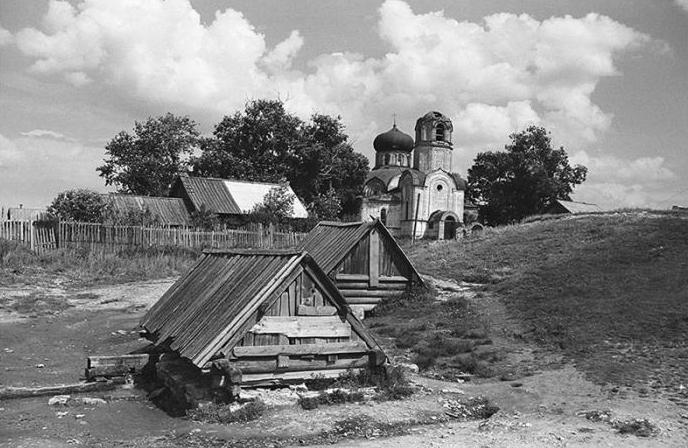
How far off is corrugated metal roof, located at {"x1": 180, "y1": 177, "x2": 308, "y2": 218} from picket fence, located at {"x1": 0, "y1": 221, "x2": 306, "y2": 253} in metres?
5.23

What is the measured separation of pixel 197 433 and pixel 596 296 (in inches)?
526

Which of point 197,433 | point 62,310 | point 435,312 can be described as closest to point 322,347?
point 197,433

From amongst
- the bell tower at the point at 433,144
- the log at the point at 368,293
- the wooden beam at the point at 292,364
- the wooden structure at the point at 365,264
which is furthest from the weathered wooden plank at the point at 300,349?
the bell tower at the point at 433,144

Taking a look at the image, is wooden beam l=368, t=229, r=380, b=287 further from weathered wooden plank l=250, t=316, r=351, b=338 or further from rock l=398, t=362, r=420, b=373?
weathered wooden plank l=250, t=316, r=351, b=338

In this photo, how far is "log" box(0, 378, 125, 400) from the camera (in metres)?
10.9

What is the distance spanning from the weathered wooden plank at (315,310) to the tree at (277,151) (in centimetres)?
4349

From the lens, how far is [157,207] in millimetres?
37312

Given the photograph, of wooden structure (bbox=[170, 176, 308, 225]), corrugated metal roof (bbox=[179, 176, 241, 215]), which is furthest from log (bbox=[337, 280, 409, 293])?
corrugated metal roof (bbox=[179, 176, 241, 215])

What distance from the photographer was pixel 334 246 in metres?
20.2

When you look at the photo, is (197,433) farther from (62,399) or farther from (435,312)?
(435,312)

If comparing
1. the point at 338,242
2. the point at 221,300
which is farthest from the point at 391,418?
the point at 338,242

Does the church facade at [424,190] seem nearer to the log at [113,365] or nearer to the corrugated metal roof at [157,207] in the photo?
the corrugated metal roof at [157,207]

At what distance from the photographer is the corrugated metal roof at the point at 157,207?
36.1 metres

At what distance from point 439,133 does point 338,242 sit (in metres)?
43.2
